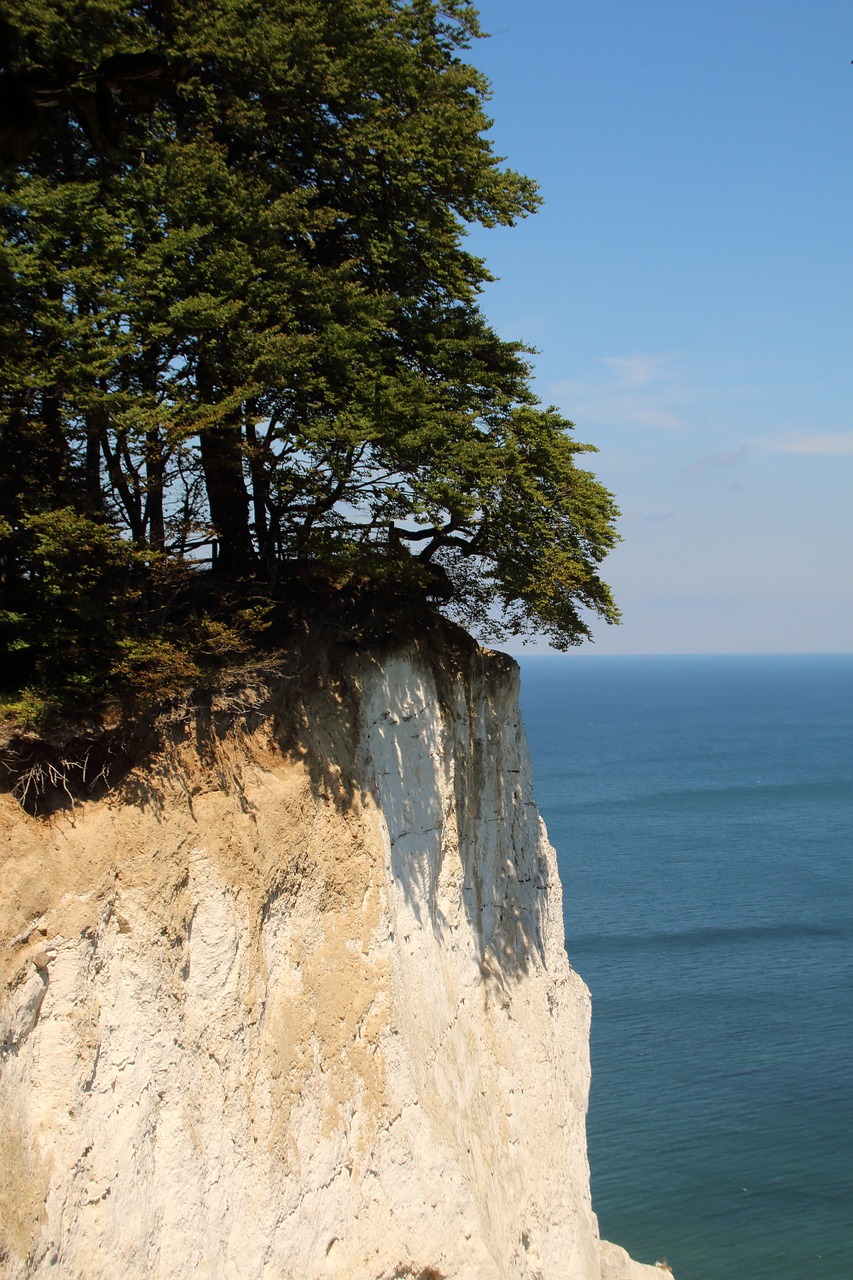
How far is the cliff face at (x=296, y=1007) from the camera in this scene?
41.0 ft

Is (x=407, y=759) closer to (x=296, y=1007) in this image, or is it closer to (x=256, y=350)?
(x=296, y=1007)

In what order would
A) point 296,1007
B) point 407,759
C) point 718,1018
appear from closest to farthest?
1. point 296,1007
2. point 407,759
3. point 718,1018

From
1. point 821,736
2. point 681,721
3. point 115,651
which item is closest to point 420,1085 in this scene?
point 115,651

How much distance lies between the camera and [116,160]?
50.5 feet

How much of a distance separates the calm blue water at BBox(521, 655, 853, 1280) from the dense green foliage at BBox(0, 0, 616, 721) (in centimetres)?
2097

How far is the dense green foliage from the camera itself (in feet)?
46.3

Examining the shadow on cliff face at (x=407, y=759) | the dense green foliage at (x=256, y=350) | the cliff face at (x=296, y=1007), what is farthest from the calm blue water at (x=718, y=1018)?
the dense green foliage at (x=256, y=350)

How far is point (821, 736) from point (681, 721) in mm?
30575

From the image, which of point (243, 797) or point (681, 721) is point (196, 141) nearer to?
point (243, 797)

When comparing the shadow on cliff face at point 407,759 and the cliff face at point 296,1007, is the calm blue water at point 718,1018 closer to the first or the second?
the cliff face at point 296,1007

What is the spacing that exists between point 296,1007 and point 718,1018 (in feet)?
109

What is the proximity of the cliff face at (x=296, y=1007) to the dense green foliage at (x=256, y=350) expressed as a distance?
193 cm

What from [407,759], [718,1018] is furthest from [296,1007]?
[718,1018]

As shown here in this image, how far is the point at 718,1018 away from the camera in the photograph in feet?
143
